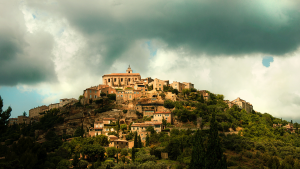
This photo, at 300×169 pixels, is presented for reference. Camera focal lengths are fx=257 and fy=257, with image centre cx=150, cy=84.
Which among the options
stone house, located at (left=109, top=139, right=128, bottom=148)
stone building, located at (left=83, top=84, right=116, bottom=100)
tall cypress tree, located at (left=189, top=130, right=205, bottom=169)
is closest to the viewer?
tall cypress tree, located at (left=189, top=130, right=205, bottom=169)

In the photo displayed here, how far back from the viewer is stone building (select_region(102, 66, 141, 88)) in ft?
328

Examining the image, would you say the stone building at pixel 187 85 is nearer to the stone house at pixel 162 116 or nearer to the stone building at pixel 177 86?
the stone building at pixel 177 86

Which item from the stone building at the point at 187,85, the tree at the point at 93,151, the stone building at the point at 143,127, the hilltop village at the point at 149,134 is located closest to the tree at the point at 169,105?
the hilltop village at the point at 149,134

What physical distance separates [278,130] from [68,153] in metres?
55.2

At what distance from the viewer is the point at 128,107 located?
7875cm

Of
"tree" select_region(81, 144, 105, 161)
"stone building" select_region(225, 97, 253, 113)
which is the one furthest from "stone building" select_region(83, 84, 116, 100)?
"stone building" select_region(225, 97, 253, 113)

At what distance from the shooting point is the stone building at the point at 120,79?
10012cm

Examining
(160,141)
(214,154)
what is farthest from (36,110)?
(214,154)

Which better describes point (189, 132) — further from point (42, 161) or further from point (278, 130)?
point (42, 161)

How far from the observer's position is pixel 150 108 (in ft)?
245

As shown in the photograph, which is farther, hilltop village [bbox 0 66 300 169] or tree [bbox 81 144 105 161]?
tree [bbox 81 144 105 161]

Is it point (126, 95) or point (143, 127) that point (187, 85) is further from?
point (143, 127)

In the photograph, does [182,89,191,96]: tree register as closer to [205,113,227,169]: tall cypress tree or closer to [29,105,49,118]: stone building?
[205,113,227,169]: tall cypress tree

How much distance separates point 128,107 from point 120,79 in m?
24.5
